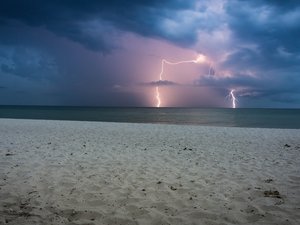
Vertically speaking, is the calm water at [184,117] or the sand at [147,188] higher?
the calm water at [184,117]

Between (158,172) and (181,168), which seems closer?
(158,172)

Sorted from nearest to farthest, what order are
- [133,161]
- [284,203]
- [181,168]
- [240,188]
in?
[284,203] < [240,188] < [181,168] < [133,161]

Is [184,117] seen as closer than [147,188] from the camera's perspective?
No

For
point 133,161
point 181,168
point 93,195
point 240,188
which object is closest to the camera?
point 93,195

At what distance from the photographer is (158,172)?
7367 mm

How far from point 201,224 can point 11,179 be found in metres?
4.88

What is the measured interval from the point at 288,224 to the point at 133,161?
17.6ft

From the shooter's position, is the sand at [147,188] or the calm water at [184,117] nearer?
the sand at [147,188]

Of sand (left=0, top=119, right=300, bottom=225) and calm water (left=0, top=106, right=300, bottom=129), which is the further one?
calm water (left=0, top=106, right=300, bottom=129)

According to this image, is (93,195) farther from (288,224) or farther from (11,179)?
(288,224)

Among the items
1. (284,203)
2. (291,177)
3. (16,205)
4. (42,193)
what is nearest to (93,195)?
(42,193)

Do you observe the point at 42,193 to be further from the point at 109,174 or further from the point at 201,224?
the point at 201,224

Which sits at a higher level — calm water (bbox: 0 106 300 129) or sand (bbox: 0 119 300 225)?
calm water (bbox: 0 106 300 129)

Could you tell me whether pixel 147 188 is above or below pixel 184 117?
below
